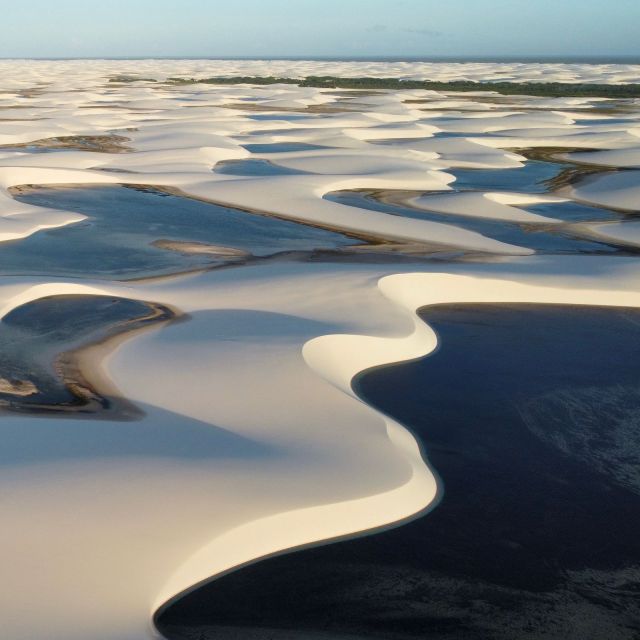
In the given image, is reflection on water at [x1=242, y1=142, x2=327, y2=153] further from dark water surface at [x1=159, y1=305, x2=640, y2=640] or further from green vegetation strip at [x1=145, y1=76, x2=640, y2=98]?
green vegetation strip at [x1=145, y1=76, x2=640, y2=98]

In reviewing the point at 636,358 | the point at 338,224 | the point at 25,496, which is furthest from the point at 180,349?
the point at 338,224

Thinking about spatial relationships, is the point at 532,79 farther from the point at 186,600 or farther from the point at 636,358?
the point at 186,600

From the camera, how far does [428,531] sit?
5410 mm

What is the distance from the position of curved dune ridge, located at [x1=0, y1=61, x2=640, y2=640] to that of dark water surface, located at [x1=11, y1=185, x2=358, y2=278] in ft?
1.19

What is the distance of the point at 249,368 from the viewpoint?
7.44m

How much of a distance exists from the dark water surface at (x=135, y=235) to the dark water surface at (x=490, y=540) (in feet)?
15.6

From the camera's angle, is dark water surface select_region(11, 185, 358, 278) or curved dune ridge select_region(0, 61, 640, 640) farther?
dark water surface select_region(11, 185, 358, 278)

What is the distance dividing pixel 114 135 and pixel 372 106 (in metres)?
16.1

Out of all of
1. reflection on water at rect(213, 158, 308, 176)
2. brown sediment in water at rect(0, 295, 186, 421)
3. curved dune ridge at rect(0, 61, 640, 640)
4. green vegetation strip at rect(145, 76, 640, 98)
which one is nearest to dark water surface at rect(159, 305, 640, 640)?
curved dune ridge at rect(0, 61, 640, 640)

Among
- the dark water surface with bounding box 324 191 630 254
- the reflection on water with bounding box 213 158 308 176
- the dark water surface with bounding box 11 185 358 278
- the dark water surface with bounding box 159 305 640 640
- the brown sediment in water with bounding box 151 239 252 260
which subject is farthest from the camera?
the reflection on water with bounding box 213 158 308 176

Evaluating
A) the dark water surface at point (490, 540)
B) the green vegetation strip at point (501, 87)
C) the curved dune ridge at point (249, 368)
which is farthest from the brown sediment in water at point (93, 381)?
the green vegetation strip at point (501, 87)

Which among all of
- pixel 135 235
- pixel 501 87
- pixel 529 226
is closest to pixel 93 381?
pixel 135 235

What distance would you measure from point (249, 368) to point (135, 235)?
6.55m

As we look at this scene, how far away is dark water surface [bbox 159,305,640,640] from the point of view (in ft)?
14.9
